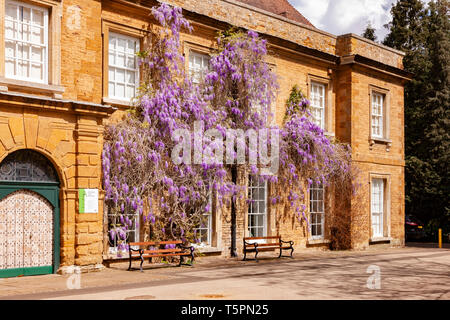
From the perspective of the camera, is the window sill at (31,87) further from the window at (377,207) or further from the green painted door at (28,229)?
the window at (377,207)

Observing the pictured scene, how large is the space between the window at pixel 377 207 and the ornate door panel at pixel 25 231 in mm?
14397

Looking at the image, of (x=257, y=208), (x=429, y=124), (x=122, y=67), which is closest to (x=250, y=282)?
(x=122, y=67)

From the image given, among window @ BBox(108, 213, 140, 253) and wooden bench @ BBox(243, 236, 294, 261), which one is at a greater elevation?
window @ BBox(108, 213, 140, 253)

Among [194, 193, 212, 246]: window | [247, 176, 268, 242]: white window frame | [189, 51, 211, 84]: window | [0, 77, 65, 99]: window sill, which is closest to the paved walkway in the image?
[194, 193, 212, 246]: window

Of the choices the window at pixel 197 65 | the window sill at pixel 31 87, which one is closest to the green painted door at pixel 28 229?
the window sill at pixel 31 87

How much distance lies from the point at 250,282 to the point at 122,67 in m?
7.20

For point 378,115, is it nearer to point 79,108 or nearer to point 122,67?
point 122,67

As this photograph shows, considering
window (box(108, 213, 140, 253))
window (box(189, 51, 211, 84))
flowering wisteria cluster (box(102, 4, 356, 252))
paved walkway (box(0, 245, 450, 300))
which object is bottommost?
paved walkway (box(0, 245, 450, 300))

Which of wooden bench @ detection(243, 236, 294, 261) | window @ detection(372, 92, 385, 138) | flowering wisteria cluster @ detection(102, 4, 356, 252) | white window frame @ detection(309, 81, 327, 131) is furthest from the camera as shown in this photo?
window @ detection(372, 92, 385, 138)

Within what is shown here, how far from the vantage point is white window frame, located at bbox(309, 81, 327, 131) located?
22344mm

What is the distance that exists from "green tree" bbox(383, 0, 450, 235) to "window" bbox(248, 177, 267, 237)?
12942mm

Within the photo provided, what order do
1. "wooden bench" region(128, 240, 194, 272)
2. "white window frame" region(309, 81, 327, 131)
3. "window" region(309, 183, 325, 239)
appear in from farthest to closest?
"white window frame" region(309, 81, 327, 131)
"window" region(309, 183, 325, 239)
"wooden bench" region(128, 240, 194, 272)

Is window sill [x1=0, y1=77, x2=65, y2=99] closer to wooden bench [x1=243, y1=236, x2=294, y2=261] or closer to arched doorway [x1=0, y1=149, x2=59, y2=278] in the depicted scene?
arched doorway [x1=0, y1=149, x2=59, y2=278]
